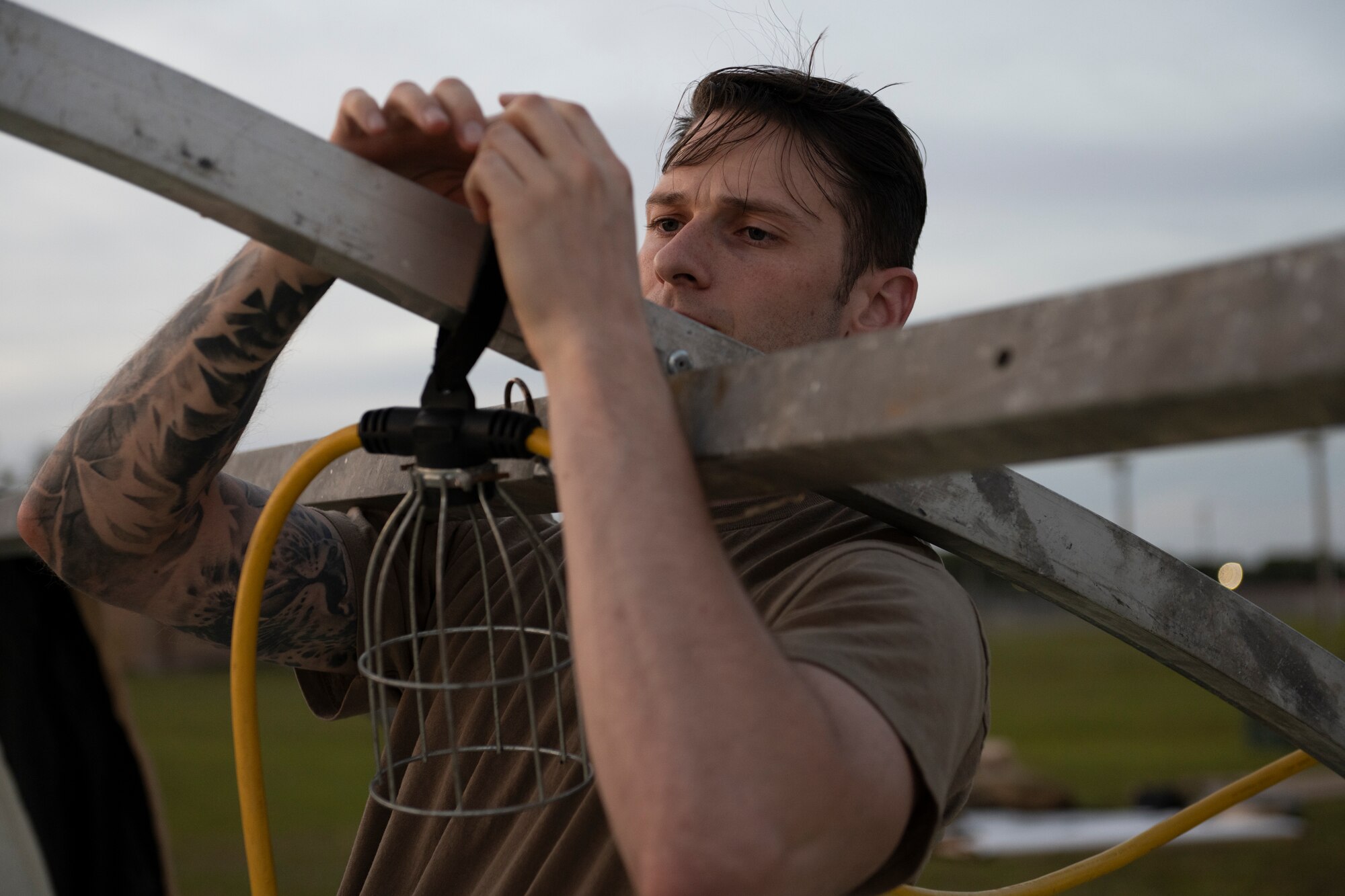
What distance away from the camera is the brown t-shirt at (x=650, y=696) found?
3.85 ft

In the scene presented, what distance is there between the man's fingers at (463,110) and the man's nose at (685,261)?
1.84 feet

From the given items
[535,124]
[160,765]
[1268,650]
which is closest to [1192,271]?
[535,124]

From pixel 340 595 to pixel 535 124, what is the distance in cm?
95

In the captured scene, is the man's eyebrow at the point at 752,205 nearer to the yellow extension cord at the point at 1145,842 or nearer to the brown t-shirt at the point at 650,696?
the brown t-shirt at the point at 650,696

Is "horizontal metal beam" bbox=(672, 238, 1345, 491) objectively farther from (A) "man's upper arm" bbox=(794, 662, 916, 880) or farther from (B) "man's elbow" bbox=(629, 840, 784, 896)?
(B) "man's elbow" bbox=(629, 840, 784, 896)

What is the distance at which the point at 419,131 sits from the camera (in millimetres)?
1232

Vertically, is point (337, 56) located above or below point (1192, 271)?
above

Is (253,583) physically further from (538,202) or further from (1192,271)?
(1192,271)

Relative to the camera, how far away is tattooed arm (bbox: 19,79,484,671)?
4.14 feet

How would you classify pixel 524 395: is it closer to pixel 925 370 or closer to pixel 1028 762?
pixel 925 370

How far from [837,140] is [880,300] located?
271 mm

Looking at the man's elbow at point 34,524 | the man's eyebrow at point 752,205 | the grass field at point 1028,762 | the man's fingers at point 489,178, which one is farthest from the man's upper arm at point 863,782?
the grass field at point 1028,762

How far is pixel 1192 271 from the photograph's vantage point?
80 centimetres

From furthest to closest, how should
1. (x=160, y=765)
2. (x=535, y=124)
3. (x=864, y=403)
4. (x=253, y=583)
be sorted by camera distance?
(x=160, y=765) → (x=253, y=583) → (x=535, y=124) → (x=864, y=403)
